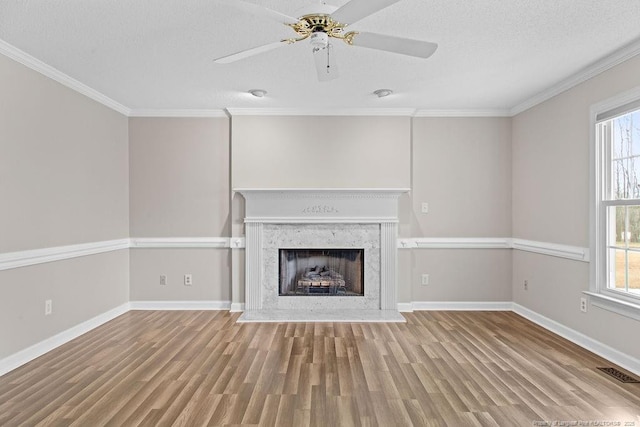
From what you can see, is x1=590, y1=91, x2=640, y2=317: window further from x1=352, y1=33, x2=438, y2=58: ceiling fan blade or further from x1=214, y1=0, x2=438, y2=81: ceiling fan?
x1=214, y1=0, x2=438, y2=81: ceiling fan

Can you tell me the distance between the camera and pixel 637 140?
9.96ft

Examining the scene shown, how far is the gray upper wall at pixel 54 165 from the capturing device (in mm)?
2992

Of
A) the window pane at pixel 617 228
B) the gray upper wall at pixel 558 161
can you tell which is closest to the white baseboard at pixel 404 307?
the gray upper wall at pixel 558 161

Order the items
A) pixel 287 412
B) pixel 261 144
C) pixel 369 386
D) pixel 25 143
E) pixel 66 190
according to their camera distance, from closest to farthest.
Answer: pixel 287 412 < pixel 369 386 < pixel 25 143 < pixel 66 190 < pixel 261 144

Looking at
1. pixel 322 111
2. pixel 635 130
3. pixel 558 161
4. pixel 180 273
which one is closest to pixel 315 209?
pixel 322 111

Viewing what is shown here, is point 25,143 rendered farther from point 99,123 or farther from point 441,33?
point 441,33

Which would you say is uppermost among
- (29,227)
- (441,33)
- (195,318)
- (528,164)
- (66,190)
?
(441,33)

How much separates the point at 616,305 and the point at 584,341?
22.6 inches

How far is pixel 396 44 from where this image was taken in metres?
2.17

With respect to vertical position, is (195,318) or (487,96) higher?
(487,96)

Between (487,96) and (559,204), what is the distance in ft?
4.60

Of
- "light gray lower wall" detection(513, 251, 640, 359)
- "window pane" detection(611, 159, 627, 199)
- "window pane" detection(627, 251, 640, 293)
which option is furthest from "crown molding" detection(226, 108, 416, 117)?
"window pane" detection(627, 251, 640, 293)

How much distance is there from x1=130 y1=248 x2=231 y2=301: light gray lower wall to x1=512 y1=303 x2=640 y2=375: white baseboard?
12.0 feet

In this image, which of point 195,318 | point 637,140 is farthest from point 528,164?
point 195,318
